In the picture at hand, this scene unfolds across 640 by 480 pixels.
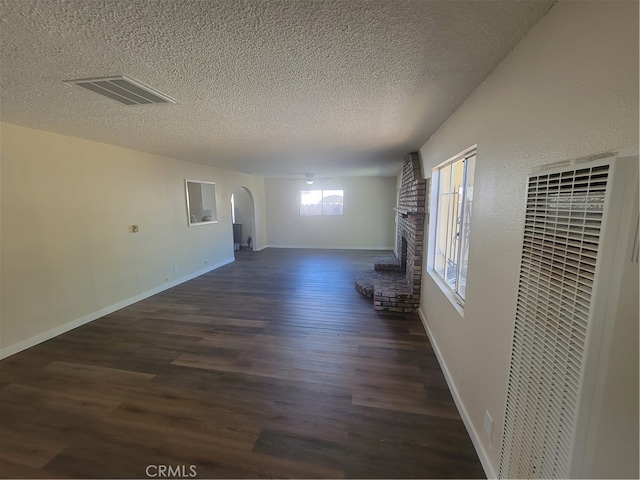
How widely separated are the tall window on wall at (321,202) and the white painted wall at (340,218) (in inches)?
5.3

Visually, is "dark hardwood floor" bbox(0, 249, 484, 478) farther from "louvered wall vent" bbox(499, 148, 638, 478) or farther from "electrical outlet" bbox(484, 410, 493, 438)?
"louvered wall vent" bbox(499, 148, 638, 478)

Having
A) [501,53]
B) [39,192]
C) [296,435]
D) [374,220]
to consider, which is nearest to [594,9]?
[501,53]

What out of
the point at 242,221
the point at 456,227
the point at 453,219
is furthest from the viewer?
the point at 242,221

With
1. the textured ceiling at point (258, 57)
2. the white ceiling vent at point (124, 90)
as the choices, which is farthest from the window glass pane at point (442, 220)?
the white ceiling vent at point (124, 90)

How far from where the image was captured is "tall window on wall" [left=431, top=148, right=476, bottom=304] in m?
2.24

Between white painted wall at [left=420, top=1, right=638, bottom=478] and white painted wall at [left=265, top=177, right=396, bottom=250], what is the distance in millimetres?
5949

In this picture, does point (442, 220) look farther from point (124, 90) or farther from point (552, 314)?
point (124, 90)

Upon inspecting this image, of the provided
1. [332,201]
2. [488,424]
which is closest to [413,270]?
[488,424]

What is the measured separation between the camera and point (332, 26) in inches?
45.1

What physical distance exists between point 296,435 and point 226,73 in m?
2.33

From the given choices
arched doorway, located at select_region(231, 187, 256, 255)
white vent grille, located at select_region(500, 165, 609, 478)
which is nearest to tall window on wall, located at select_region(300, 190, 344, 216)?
arched doorway, located at select_region(231, 187, 256, 255)

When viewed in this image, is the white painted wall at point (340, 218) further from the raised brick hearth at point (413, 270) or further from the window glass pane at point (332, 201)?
the raised brick hearth at point (413, 270)

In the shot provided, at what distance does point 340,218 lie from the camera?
27.6 ft

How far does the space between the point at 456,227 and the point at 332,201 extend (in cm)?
601
